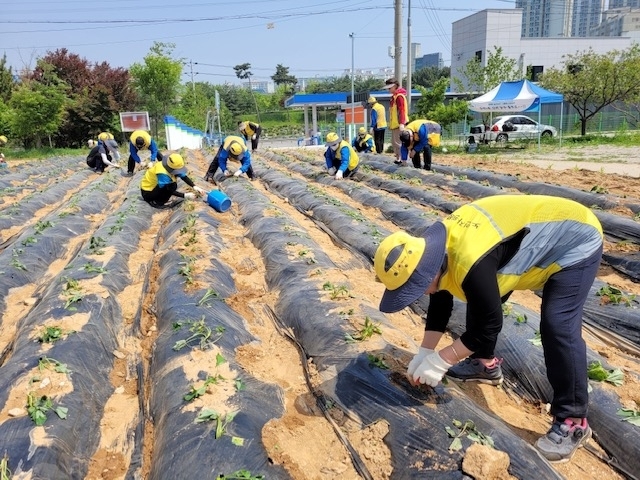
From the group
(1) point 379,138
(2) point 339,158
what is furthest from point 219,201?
(1) point 379,138

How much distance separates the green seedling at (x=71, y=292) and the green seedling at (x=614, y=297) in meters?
4.48

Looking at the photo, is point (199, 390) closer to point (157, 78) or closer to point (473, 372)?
point (473, 372)

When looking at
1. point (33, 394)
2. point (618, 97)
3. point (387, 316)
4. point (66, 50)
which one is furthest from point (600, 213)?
point (66, 50)

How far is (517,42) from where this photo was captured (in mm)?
51219

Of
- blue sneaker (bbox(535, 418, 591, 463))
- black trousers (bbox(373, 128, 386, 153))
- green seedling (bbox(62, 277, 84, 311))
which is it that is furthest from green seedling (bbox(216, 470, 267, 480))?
black trousers (bbox(373, 128, 386, 153))

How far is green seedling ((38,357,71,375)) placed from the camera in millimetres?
3266

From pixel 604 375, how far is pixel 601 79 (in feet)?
81.5

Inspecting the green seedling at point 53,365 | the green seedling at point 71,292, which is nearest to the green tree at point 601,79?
the green seedling at point 71,292

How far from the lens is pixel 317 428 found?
2.87 metres

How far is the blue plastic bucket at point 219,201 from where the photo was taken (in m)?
8.48

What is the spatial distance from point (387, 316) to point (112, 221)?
17.1 ft

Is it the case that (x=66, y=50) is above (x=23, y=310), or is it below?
above

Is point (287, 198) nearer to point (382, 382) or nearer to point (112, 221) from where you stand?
point (112, 221)

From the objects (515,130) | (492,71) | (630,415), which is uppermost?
(492,71)
